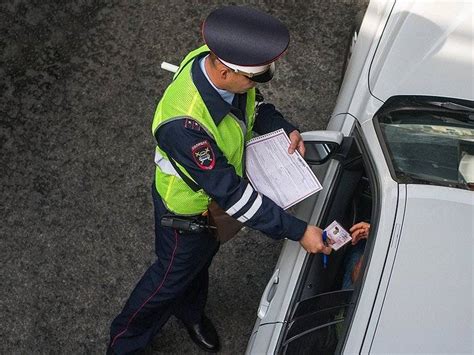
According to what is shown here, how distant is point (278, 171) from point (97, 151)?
1.75 meters

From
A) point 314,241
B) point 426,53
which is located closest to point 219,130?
point 314,241

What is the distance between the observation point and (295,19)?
4.66m

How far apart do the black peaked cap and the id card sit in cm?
66

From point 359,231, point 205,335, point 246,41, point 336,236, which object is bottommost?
Answer: point 205,335

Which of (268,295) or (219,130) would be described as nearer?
(219,130)

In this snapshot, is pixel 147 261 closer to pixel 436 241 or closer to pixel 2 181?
pixel 2 181

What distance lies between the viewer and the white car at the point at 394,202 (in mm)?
2340

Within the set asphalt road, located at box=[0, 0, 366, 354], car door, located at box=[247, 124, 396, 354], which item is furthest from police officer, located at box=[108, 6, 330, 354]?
asphalt road, located at box=[0, 0, 366, 354]

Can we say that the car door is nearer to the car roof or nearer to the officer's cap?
the car roof

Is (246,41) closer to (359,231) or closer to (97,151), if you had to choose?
(359,231)

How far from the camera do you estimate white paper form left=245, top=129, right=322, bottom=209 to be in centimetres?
279

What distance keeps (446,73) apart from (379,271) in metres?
1.09

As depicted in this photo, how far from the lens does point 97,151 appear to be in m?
4.29

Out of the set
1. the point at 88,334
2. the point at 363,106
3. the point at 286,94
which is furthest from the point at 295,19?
the point at 88,334
